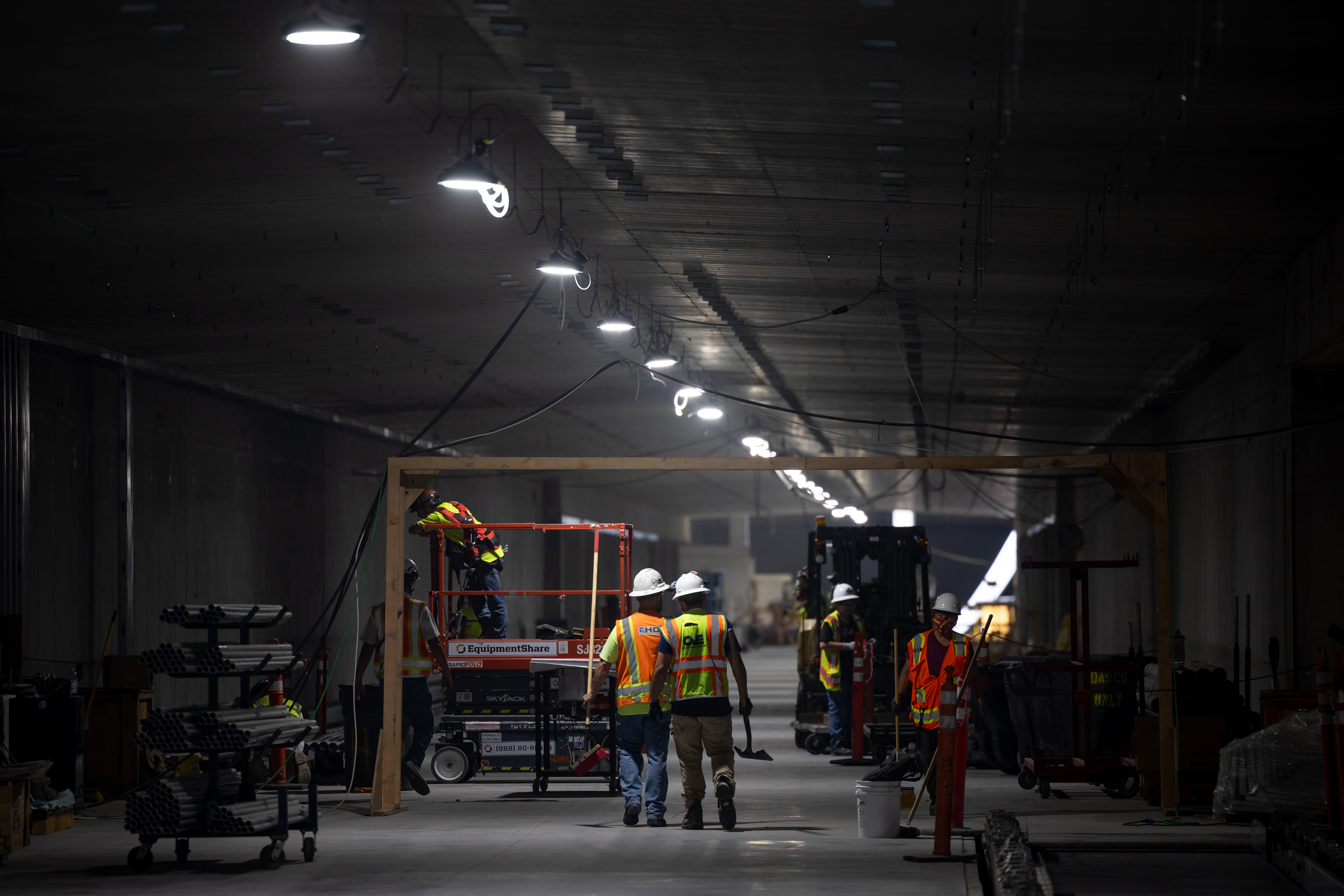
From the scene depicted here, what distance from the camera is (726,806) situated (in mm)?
11375

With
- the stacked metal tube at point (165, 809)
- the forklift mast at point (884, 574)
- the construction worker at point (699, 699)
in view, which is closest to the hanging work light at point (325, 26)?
the stacked metal tube at point (165, 809)

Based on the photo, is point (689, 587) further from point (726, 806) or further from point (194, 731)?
point (194, 731)

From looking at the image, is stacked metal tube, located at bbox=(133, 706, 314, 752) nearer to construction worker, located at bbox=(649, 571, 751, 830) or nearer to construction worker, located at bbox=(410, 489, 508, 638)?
construction worker, located at bbox=(649, 571, 751, 830)

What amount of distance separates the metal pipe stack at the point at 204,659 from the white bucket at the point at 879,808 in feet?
14.3

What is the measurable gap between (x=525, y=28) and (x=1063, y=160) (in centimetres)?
417

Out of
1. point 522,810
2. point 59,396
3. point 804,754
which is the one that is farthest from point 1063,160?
point 59,396

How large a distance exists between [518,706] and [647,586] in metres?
3.50

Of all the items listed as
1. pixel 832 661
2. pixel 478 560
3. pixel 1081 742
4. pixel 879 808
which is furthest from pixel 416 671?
pixel 1081 742

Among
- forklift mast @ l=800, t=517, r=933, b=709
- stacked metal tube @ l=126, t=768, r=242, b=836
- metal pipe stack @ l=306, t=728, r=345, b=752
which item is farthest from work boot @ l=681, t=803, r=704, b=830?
forklift mast @ l=800, t=517, r=933, b=709

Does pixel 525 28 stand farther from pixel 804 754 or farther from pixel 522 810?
pixel 804 754

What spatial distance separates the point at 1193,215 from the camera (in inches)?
491

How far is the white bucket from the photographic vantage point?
10.9 meters

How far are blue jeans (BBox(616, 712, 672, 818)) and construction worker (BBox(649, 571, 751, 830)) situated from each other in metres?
0.11

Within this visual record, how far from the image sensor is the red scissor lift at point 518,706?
1455 cm
